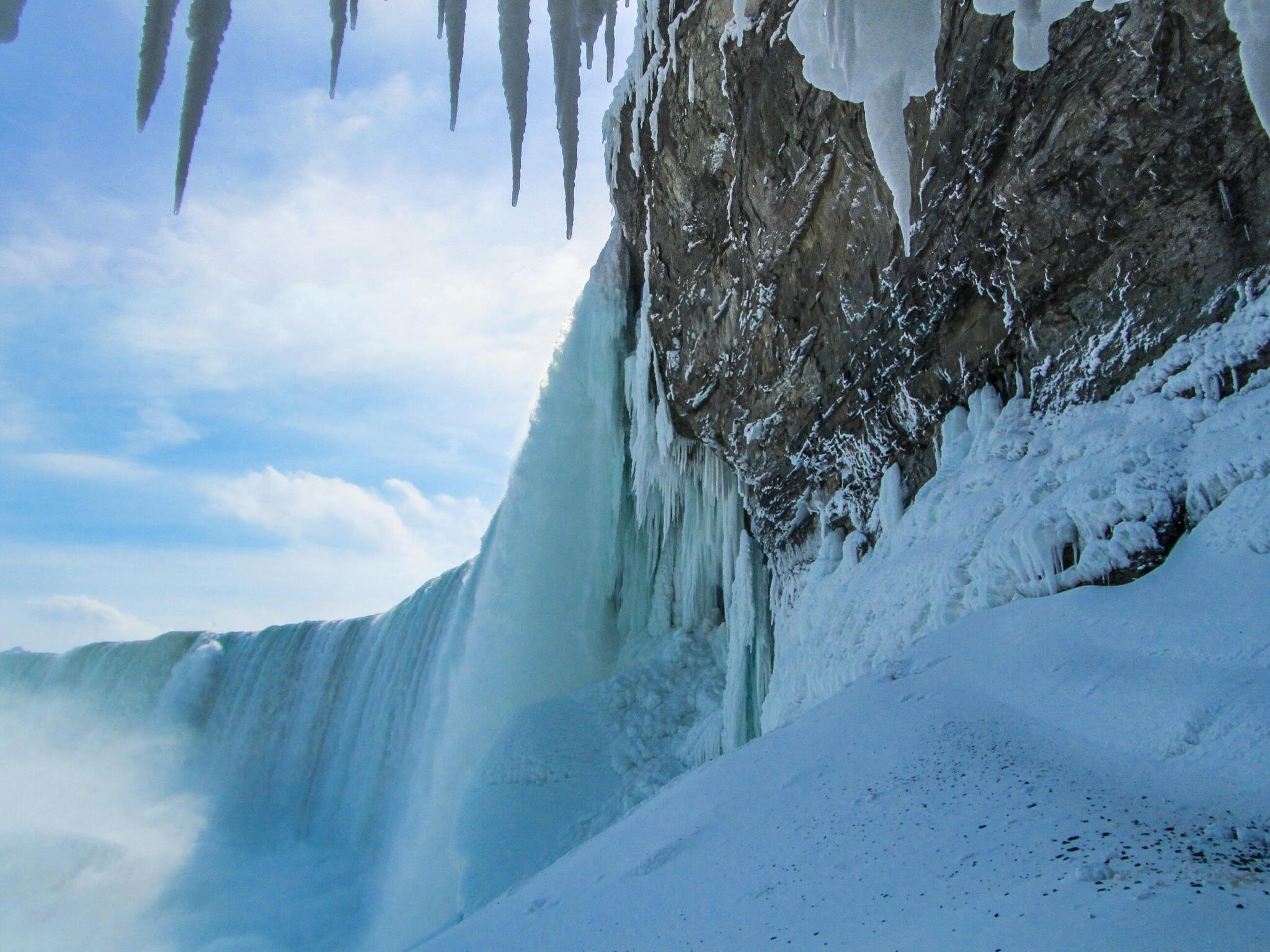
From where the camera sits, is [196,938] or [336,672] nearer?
[196,938]

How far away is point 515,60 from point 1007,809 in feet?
7.32

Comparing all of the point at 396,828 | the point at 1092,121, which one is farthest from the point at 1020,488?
the point at 396,828

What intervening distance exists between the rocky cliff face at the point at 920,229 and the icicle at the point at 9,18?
12.2 feet

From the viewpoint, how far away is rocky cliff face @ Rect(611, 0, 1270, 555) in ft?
10.7

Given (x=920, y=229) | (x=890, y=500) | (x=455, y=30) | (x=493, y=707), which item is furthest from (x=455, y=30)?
(x=493, y=707)

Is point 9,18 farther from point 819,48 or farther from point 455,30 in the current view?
point 819,48

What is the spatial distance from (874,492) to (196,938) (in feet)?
24.4

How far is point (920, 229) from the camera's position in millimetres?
4531

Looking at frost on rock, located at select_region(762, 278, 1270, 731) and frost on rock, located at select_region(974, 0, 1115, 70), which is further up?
frost on rock, located at select_region(974, 0, 1115, 70)

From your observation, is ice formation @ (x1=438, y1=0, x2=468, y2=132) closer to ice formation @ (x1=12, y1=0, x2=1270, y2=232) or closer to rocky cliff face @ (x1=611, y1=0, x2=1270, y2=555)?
ice formation @ (x1=12, y1=0, x2=1270, y2=232)

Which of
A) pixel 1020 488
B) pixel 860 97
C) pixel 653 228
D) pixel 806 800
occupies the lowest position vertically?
pixel 806 800

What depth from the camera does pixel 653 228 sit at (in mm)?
7246

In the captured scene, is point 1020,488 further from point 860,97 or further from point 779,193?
point 779,193

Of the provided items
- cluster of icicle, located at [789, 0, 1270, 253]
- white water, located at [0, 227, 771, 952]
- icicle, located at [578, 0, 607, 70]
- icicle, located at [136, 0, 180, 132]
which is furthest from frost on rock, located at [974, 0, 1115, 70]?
white water, located at [0, 227, 771, 952]
